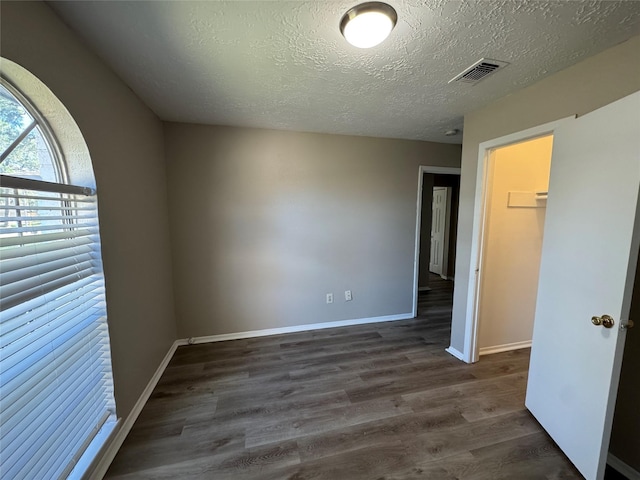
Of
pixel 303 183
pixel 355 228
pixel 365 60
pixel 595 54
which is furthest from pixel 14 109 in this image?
pixel 595 54

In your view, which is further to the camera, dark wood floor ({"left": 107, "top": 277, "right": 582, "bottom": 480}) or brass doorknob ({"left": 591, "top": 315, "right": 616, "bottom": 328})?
dark wood floor ({"left": 107, "top": 277, "right": 582, "bottom": 480})

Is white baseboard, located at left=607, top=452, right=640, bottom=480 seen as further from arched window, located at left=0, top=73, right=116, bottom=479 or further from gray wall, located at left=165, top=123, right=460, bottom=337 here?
arched window, located at left=0, top=73, right=116, bottom=479

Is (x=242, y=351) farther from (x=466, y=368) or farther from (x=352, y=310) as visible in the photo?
(x=466, y=368)

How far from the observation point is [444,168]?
3.37 m

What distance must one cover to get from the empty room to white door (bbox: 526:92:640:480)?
0.01m

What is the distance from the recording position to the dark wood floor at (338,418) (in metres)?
1.45

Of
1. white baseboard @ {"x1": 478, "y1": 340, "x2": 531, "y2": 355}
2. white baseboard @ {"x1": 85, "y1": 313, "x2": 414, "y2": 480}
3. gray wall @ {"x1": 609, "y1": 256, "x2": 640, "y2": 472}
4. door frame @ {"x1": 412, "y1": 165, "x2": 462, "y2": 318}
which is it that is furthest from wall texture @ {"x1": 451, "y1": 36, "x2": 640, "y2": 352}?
white baseboard @ {"x1": 85, "y1": 313, "x2": 414, "y2": 480}

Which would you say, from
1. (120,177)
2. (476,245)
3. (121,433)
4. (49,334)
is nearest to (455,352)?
(476,245)

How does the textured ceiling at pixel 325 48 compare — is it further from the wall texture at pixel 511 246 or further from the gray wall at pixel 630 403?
the gray wall at pixel 630 403

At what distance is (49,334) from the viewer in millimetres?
1175

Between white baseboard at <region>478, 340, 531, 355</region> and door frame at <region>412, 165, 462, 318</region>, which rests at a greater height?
door frame at <region>412, 165, 462, 318</region>

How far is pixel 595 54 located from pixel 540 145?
1107mm

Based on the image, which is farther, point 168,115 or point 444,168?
point 444,168

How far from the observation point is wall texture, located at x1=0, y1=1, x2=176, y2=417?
3.60ft
